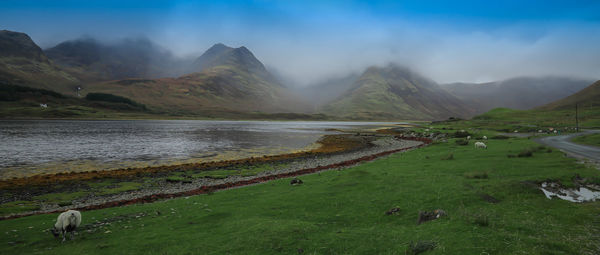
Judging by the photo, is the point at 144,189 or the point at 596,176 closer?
the point at 596,176

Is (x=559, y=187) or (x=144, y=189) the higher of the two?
(x=559, y=187)

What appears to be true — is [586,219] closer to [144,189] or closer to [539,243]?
[539,243]

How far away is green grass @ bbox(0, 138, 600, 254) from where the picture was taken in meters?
8.94

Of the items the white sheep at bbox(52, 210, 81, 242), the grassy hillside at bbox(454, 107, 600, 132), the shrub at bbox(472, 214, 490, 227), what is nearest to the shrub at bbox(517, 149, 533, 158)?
the shrub at bbox(472, 214, 490, 227)

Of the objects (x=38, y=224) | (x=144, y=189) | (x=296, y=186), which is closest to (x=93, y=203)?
(x=144, y=189)

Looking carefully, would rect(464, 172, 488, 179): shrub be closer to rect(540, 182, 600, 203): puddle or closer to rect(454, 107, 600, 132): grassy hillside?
rect(540, 182, 600, 203): puddle

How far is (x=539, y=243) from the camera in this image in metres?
8.11

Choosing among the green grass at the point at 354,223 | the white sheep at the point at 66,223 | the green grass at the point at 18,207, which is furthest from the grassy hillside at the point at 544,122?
the green grass at the point at 18,207

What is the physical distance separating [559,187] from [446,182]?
6.20m

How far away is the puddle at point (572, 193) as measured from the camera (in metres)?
14.2

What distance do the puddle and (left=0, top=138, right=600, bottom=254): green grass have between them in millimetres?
1197

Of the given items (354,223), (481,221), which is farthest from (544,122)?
(354,223)

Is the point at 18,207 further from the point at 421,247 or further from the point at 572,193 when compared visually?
the point at 572,193

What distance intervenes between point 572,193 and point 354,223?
13.4 m
